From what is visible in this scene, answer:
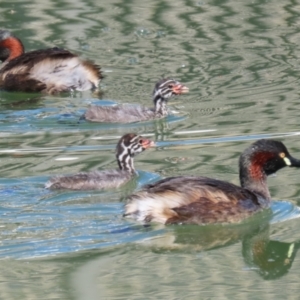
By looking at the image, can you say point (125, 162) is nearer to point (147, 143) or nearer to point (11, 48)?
point (147, 143)

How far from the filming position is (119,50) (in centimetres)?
1362

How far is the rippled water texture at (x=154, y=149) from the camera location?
6.81 m

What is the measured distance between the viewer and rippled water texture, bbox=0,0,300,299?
6809 mm

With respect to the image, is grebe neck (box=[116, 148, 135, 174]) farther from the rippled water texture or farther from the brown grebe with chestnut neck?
the brown grebe with chestnut neck

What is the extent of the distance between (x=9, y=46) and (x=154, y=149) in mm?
3936

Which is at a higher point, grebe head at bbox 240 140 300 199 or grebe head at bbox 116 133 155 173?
grebe head at bbox 240 140 300 199

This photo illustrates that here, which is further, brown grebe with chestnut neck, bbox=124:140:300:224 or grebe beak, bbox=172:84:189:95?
grebe beak, bbox=172:84:189:95

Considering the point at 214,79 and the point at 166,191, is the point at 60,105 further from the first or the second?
the point at 166,191

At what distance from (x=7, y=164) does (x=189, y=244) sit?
2.17 meters

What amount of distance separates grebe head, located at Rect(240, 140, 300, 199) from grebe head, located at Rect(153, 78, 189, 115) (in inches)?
117

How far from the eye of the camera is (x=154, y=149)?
969 cm

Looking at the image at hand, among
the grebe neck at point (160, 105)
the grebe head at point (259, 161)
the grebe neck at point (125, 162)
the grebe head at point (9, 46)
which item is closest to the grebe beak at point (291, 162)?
the grebe head at point (259, 161)

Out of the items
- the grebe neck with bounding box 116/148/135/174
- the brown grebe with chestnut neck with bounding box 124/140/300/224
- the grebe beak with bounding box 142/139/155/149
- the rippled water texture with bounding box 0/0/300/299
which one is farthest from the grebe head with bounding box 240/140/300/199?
the grebe beak with bounding box 142/139/155/149

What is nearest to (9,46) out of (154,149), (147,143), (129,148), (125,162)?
(154,149)
